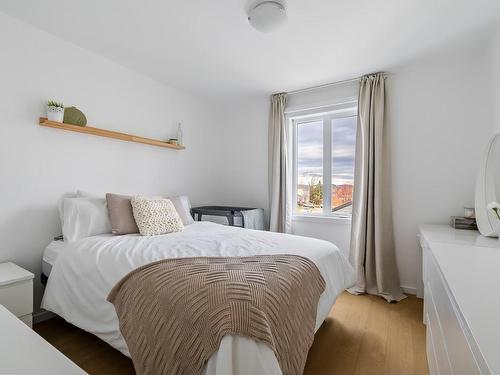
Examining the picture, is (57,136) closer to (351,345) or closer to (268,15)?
(268,15)

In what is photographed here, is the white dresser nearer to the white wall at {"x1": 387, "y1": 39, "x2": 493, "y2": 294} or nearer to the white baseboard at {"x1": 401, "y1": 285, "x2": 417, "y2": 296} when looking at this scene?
the white wall at {"x1": 387, "y1": 39, "x2": 493, "y2": 294}

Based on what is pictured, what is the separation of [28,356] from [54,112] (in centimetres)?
193

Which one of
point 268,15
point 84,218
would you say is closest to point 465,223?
point 268,15

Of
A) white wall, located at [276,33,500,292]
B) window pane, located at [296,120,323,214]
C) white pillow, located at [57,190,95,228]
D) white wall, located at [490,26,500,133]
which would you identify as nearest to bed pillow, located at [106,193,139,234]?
white pillow, located at [57,190,95,228]

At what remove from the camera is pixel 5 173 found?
6.42 ft

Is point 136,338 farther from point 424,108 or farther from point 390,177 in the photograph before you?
point 424,108

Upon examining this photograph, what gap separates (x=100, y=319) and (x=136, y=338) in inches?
19.5

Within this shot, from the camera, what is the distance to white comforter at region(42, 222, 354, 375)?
60.0 inches

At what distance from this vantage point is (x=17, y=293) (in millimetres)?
1671

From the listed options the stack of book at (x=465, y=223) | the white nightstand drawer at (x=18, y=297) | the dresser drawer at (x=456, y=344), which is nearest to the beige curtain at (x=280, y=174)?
the stack of book at (x=465, y=223)

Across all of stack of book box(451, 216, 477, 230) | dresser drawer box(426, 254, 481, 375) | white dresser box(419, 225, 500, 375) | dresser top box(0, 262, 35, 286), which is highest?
stack of book box(451, 216, 477, 230)

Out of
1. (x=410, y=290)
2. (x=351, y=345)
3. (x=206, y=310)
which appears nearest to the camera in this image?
(x=206, y=310)

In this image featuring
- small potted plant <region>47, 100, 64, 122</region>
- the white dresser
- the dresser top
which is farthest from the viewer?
small potted plant <region>47, 100, 64, 122</region>

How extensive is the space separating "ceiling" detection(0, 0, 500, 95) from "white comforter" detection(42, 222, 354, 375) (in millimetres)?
1739
